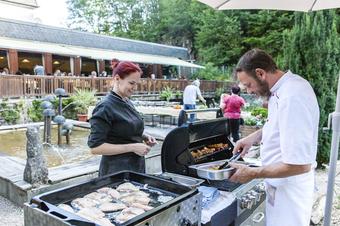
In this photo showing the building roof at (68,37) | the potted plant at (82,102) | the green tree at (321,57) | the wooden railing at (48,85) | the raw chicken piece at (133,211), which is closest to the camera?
the raw chicken piece at (133,211)

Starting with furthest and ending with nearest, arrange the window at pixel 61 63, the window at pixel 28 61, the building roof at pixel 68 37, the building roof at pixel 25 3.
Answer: the window at pixel 61 63 → the window at pixel 28 61 → the building roof at pixel 68 37 → the building roof at pixel 25 3

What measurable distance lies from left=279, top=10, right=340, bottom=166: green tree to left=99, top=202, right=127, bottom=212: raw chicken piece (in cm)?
501

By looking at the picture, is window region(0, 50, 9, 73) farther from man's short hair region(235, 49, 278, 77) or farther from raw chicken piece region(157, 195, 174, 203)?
raw chicken piece region(157, 195, 174, 203)

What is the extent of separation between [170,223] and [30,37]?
18.1 m

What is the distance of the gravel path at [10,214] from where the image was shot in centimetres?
333

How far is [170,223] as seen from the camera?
4.03 feet

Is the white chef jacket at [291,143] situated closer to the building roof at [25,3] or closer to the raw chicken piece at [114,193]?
the raw chicken piece at [114,193]

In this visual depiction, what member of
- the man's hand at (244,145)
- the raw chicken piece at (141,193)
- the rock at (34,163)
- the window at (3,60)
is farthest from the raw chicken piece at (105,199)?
the window at (3,60)

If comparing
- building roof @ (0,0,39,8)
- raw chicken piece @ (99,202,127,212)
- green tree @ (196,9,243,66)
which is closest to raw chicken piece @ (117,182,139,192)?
raw chicken piece @ (99,202,127,212)

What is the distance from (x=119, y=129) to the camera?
Answer: 2.05 meters

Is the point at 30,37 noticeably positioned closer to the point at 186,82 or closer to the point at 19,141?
the point at 186,82

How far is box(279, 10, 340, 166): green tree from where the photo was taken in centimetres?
548

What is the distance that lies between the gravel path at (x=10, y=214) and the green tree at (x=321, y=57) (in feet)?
15.9

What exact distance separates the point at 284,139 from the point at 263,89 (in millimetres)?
387
